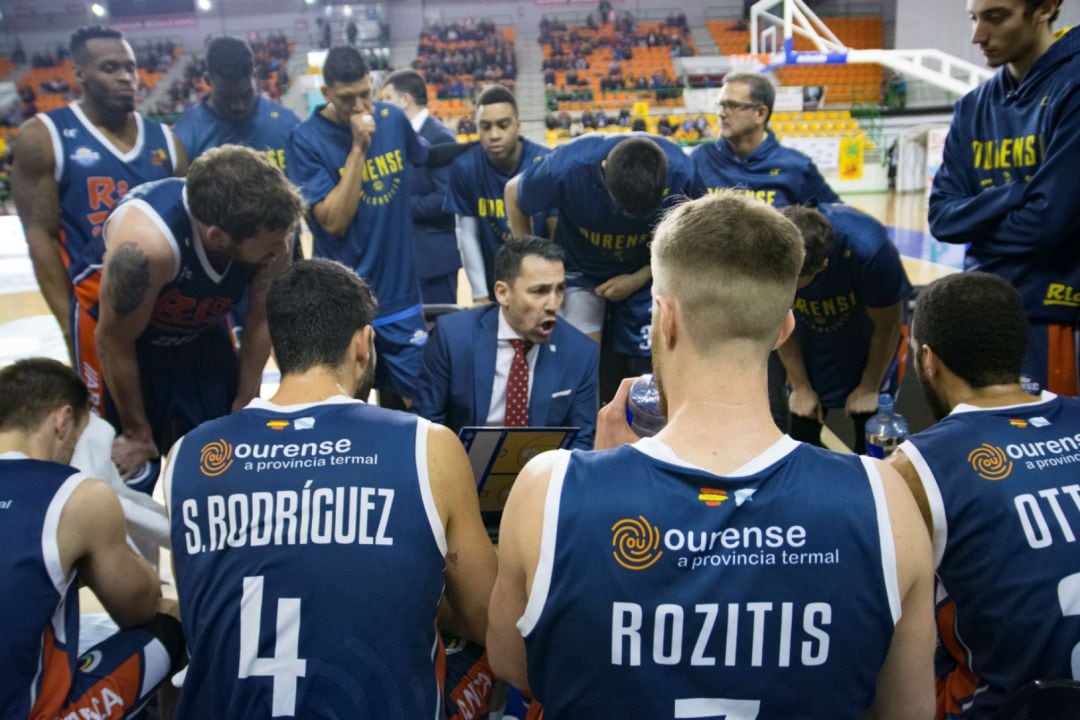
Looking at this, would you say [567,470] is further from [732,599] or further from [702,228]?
[702,228]

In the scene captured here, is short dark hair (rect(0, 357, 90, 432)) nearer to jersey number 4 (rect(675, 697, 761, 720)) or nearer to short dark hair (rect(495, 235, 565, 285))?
short dark hair (rect(495, 235, 565, 285))

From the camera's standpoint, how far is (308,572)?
149 cm

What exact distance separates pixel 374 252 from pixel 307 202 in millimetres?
436

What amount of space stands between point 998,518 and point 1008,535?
37 millimetres

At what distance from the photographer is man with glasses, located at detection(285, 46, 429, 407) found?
3955 mm

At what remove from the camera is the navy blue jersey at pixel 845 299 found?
3.34 m

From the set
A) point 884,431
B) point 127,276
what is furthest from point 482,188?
point 884,431

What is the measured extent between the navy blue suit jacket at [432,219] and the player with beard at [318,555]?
3999 mm

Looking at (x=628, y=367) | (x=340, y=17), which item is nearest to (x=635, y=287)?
(x=628, y=367)

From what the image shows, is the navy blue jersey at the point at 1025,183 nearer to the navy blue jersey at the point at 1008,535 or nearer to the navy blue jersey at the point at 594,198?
the navy blue jersey at the point at 1008,535

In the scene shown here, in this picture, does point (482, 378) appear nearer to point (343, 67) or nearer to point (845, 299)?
point (845, 299)

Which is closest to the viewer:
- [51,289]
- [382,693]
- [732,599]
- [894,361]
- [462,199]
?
[732,599]

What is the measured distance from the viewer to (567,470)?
48.1 inches

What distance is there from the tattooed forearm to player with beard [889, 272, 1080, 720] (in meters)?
2.41
